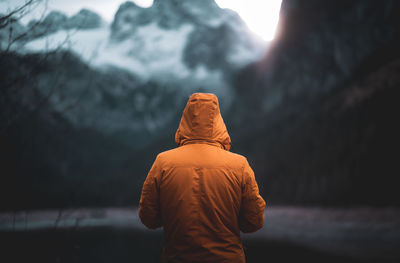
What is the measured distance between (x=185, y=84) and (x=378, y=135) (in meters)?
133

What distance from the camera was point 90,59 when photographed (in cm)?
403

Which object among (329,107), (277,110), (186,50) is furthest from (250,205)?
(186,50)

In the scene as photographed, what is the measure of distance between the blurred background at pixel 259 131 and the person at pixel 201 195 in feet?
3.96

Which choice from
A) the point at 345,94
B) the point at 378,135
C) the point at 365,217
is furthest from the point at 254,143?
the point at 365,217

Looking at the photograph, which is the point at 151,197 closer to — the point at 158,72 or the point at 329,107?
the point at 329,107

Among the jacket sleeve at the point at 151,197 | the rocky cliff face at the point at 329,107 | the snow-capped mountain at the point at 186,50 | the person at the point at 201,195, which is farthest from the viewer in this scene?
the snow-capped mountain at the point at 186,50

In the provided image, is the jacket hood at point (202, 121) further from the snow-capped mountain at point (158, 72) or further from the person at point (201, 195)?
the snow-capped mountain at point (158, 72)

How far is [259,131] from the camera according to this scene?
8131cm

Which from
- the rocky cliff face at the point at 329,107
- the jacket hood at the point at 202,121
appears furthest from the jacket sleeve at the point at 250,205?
the rocky cliff face at the point at 329,107

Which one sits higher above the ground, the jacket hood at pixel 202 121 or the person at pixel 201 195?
the jacket hood at pixel 202 121

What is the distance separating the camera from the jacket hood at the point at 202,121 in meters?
2.59

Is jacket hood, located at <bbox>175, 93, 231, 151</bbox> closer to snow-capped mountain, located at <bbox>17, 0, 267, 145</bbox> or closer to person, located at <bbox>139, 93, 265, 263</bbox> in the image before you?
person, located at <bbox>139, 93, 265, 263</bbox>

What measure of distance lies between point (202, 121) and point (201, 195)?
0.52m

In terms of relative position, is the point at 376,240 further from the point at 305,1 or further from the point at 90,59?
the point at 305,1
